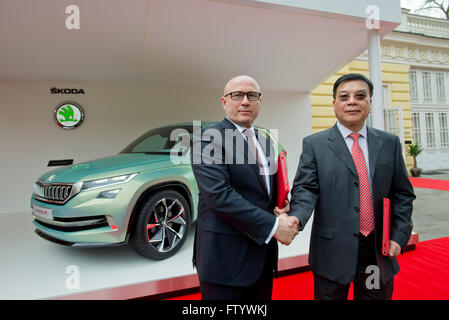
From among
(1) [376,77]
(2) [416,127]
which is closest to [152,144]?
(1) [376,77]

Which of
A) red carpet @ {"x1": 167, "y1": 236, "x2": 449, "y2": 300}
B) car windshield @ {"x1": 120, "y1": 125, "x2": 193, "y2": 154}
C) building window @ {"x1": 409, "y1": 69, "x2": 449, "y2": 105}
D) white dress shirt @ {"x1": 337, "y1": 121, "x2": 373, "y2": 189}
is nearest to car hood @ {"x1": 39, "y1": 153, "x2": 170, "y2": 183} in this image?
car windshield @ {"x1": 120, "y1": 125, "x2": 193, "y2": 154}

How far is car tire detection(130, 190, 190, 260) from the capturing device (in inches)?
97.0

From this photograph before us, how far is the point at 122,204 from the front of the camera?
7.66 feet

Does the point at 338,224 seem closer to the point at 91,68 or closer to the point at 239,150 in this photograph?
the point at 239,150

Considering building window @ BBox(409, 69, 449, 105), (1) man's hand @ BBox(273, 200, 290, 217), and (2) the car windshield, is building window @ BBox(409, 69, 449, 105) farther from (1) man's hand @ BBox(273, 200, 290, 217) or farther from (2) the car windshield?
(1) man's hand @ BBox(273, 200, 290, 217)

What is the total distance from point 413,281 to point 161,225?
2.54 metres

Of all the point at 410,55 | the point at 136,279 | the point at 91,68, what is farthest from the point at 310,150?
the point at 410,55

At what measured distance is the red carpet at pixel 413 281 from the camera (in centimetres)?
216

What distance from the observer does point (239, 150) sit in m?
1.33

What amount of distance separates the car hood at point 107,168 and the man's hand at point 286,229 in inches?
69.1

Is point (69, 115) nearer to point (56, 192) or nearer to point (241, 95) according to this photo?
point (56, 192)

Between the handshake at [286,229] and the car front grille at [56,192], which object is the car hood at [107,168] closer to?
the car front grille at [56,192]

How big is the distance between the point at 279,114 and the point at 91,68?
456 centimetres

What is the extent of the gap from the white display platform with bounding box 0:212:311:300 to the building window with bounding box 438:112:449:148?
12.8 meters
